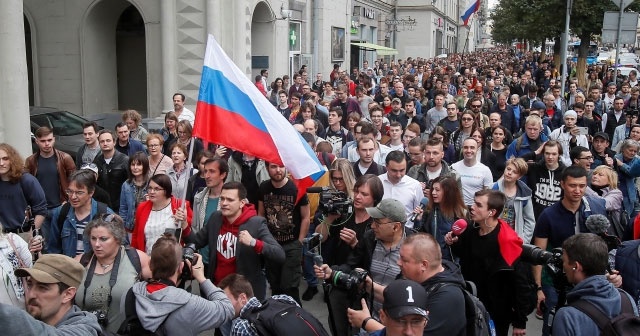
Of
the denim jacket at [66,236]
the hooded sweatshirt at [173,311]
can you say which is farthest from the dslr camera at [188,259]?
the denim jacket at [66,236]

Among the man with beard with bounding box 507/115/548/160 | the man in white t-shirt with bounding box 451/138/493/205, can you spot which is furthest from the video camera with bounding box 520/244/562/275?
the man with beard with bounding box 507/115/548/160

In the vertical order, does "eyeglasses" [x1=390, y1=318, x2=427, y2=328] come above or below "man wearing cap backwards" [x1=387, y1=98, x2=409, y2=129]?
below

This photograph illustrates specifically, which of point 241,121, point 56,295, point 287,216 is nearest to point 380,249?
point 287,216

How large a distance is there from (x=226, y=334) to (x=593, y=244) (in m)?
2.32

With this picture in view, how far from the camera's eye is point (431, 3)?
54.5m

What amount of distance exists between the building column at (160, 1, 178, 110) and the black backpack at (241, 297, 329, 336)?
13527mm

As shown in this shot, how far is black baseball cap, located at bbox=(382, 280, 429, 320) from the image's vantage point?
289cm

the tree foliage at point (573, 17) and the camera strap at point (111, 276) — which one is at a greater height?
the tree foliage at point (573, 17)

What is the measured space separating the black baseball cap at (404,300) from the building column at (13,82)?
9370 millimetres

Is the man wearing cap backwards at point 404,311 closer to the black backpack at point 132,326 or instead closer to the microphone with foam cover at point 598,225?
the black backpack at point 132,326

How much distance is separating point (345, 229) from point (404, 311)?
6.82 feet

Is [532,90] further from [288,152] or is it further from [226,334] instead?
[226,334]

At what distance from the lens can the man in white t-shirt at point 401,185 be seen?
6309 mm

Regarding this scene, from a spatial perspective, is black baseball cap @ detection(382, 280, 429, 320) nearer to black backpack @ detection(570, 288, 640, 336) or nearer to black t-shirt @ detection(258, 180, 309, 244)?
black backpack @ detection(570, 288, 640, 336)
